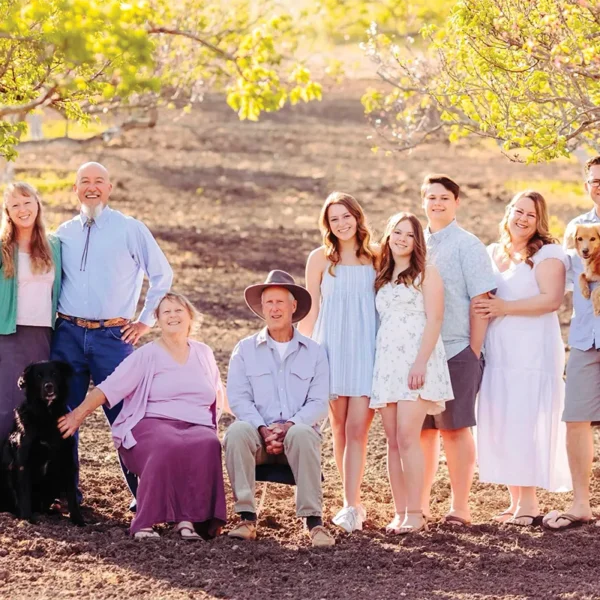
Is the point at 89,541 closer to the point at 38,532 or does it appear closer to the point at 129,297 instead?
the point at 38,532

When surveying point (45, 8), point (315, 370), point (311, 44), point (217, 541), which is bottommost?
point (217, 541)

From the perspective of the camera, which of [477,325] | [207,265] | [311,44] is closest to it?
[477,325]

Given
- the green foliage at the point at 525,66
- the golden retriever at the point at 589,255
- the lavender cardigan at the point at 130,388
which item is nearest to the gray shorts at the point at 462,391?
the golden retriever at the point at 589,255

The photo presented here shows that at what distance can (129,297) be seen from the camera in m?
7.69

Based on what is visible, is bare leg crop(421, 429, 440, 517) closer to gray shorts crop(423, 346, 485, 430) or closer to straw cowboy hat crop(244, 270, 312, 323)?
gray shorts crop(423, 346, 485, 430)

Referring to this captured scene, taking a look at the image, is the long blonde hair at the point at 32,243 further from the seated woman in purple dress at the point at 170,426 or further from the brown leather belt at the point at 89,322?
the seated woman in purple dress at the point at 170,426

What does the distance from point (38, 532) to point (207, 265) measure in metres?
12.4

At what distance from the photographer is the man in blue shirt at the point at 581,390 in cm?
718

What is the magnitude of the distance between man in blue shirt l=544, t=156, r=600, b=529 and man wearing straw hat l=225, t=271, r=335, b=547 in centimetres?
156

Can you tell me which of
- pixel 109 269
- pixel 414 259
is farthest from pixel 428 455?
pixel 109 269

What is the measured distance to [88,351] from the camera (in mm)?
7465

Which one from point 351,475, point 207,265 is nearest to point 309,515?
point 351,475

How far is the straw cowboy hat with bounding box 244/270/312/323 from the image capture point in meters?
7.30

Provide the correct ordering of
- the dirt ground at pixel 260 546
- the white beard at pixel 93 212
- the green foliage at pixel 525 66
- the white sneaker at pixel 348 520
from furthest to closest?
the white beard at pixel 93 212
the white sneaker at pixel 348 520
the green foliage at pixel 525 66
the dirt ground at pixel 260 546
